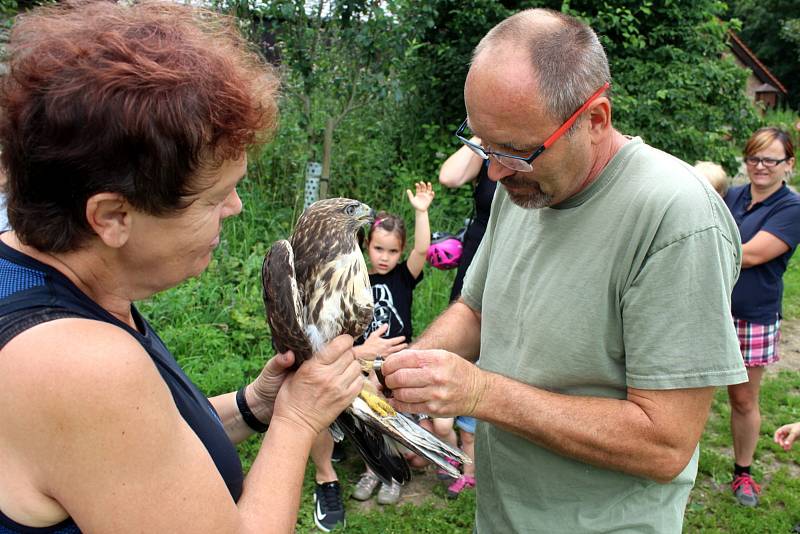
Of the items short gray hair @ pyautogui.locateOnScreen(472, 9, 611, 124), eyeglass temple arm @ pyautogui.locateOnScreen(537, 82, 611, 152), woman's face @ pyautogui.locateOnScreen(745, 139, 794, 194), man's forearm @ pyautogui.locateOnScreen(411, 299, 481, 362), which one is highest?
short gray hair @ pyautogui.locateOnScreen(472, 9, 611, 124)

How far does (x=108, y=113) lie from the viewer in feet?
3.89

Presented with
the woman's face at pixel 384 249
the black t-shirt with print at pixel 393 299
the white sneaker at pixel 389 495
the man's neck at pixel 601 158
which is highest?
the man's neck at pixel 601 158

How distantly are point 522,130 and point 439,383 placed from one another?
2.77ft

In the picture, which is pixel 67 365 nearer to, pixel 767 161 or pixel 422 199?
pixel 422 199

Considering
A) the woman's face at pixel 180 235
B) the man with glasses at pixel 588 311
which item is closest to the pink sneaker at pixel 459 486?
the man with glasses at pixel 588 311

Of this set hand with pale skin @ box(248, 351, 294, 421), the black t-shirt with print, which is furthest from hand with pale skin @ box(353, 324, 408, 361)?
the black t-shirt with print

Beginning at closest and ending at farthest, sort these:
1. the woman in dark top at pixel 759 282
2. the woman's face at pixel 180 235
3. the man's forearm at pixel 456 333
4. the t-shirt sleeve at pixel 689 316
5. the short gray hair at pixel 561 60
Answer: the woman's face at pixel 180 235, the t-shirt sleeve at pixel 689 316, the short gray hair at pixel 561 60, the man's forearm at pixel 456 333, the woman in dark top at pixel 759 282

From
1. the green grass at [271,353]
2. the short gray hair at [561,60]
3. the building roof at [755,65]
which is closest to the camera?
the short gray hair at [561,60]

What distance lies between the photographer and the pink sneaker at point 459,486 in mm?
4617

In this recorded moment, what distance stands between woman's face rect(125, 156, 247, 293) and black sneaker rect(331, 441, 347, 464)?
3.73 meters

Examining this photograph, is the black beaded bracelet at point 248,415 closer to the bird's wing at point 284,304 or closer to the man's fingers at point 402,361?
the bird's wing at point 284,304

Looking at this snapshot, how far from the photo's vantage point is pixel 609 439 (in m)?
1.84

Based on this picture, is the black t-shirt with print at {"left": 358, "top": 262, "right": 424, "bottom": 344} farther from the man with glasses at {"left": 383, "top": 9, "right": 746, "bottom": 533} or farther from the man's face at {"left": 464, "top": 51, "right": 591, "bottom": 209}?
the man's face at {"left": 464, "top": 51, "right": 591, "bottom": 209}

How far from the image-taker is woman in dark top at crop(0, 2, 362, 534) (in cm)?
115
